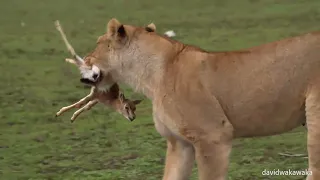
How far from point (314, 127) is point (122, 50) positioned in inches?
45.2

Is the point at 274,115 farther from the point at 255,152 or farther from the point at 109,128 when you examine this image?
the point at 109,128

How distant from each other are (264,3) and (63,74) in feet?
15.8

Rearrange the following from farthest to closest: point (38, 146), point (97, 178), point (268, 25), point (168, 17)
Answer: point (168, 17)
point (268, 25)
point (38, 146)
point (97, 178)

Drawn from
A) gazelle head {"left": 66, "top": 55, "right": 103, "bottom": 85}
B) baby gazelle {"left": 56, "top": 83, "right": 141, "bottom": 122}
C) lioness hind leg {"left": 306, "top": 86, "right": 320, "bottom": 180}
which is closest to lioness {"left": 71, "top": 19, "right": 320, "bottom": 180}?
lioness hind leg {"left": 306, "top": 86, "right": 320, "bottom": 180}

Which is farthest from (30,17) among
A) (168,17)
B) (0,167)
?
(0,167)

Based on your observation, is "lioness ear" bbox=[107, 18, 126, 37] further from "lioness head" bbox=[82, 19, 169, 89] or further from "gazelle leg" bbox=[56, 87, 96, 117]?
"gazelle leg" bbox=[56, 87, 96, 117]

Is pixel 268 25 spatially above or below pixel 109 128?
above

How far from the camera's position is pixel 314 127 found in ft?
15.5

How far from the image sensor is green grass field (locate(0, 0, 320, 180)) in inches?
257

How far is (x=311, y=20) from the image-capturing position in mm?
12008

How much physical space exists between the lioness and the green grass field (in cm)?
118

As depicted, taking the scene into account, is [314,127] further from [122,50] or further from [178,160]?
[122,50]

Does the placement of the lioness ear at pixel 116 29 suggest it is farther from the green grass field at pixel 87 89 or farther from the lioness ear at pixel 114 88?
the green grass field at pixel 87 89

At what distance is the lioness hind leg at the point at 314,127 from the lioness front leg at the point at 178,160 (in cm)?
72
